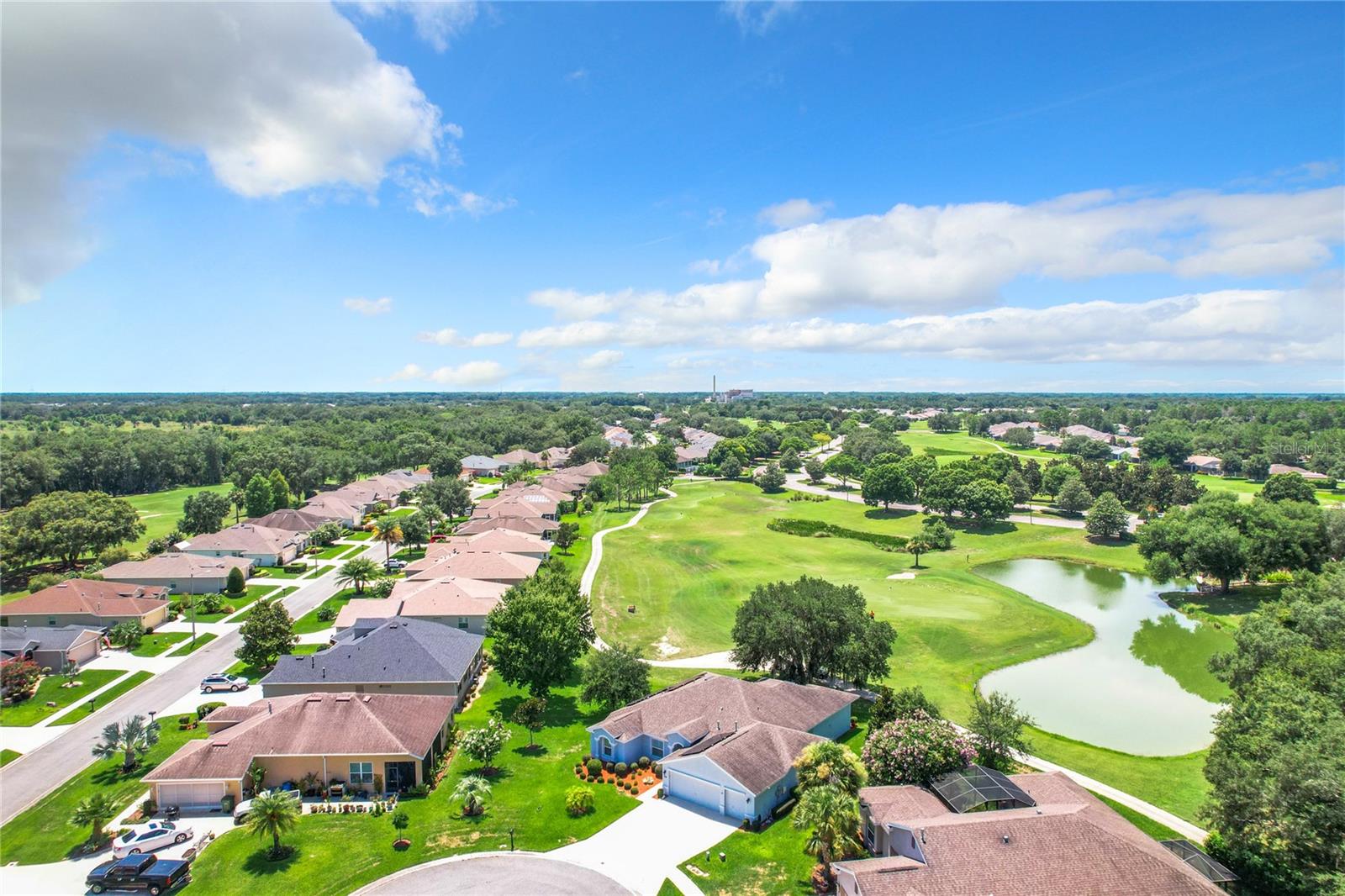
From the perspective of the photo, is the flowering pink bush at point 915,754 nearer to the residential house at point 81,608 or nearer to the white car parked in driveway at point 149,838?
the white car parked in driveway at point 149,838

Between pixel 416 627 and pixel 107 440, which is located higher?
pixel 107 440

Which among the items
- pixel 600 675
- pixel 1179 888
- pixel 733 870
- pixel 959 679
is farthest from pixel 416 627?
pixel 1179 888

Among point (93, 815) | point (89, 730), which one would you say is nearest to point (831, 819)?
point (93, 815)

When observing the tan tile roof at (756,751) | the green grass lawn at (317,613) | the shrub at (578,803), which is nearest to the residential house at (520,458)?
the green grass lawn at (317,613)

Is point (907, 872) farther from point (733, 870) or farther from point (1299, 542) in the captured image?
point (1299, 542)

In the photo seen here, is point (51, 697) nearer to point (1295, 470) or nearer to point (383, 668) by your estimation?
point (383, 668)

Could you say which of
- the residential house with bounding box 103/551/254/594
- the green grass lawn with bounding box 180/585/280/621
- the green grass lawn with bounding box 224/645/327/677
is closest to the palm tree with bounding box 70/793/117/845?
the green grass lawn with bounding box 224/645/327/677
